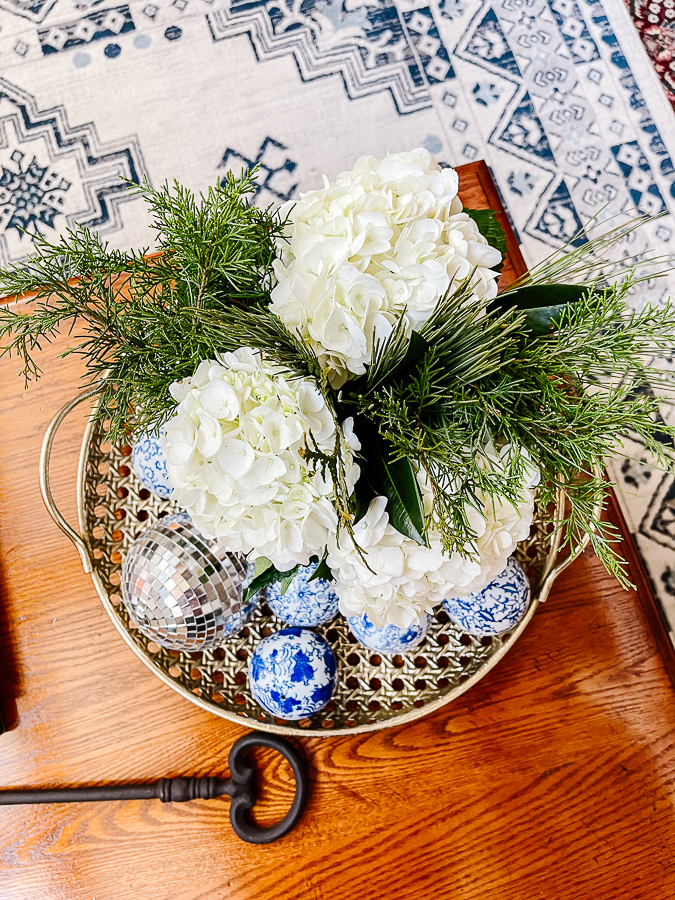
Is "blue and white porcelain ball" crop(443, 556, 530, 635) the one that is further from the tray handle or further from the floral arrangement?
the tray handle

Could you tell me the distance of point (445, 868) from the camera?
0.67m

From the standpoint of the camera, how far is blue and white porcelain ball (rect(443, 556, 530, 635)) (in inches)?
23.7

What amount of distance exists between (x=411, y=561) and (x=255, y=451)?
0.46 feet

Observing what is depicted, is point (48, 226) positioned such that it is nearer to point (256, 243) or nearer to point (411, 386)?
point (256, 243)

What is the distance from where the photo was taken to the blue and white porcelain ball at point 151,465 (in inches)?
25.0

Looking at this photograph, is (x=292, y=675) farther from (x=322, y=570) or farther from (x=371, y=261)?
(x=371, y=261)

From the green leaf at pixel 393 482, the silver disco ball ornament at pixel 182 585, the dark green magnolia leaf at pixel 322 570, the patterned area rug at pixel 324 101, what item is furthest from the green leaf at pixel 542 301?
→ the patterned area rug at pixel 324 101

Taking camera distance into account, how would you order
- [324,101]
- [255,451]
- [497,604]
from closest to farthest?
[255,451]
[497,604]
[324,101]

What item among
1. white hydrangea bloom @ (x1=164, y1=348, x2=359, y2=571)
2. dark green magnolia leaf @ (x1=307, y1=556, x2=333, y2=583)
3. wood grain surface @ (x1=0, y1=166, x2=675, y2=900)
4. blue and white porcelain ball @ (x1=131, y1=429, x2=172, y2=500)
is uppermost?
blue and white porcelain ball @ (x1=131, y1=429, x2=172, y2=500)

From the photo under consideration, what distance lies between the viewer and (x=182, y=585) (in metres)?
0.58

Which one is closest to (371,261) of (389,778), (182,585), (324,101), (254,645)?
(182,585)

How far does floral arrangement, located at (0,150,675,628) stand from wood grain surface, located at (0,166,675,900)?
316 millimetres

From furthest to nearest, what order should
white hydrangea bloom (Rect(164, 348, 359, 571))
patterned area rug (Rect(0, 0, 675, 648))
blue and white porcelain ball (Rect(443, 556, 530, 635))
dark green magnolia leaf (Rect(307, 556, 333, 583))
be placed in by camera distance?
patterned area rug (Rect(0, 0, 675, 648)) → blue and white porcelain ball (Rect(443, 556, 530, 635)) → dark green magnolia leaf (Rect(307, 556, 333, 583)) → white hydrangea bloom (Rect(164, 348, 359, 571))

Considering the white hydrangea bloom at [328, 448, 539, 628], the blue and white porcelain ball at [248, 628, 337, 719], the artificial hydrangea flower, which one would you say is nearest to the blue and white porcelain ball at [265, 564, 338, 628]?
the blue and white porcelain ball at [248, 628, 337, 719]
